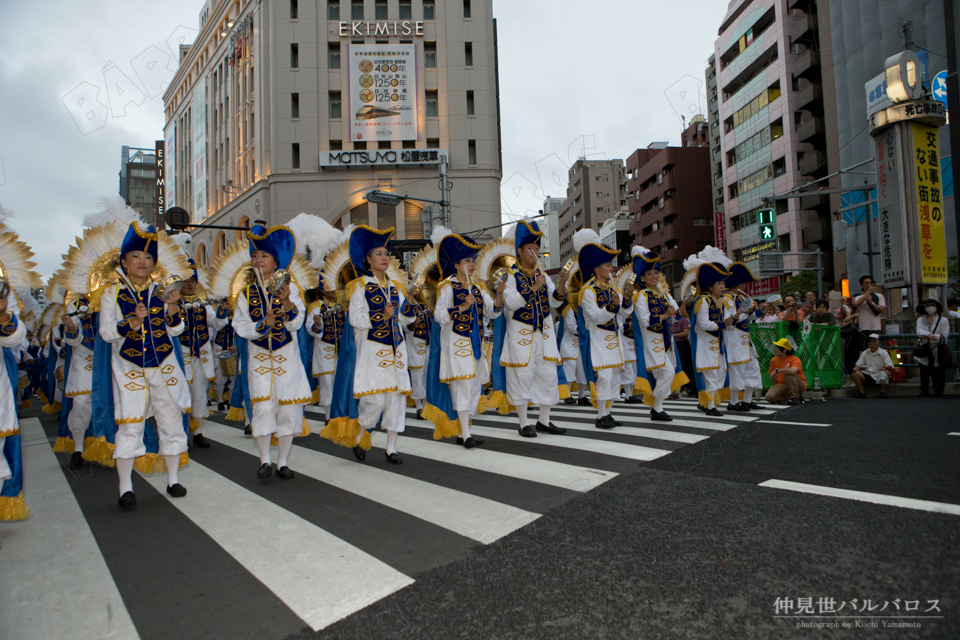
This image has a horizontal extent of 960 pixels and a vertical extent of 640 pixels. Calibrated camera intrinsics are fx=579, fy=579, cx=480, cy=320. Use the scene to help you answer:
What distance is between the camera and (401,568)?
2662 millimetres

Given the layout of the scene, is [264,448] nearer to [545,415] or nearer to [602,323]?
[545,415]

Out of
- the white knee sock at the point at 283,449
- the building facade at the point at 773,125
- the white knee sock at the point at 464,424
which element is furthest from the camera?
the building facade at the point at 773,125

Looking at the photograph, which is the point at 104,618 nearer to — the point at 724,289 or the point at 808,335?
the point at 724,289

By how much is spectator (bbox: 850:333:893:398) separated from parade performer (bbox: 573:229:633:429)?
5.05 m

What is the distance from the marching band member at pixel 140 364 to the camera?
13.1 feet

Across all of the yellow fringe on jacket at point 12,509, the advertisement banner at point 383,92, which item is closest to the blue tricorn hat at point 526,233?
the yellow fringe on jacket at point 12,509

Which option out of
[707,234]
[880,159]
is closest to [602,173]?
[707,234]

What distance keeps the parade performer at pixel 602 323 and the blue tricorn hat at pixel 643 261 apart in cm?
71

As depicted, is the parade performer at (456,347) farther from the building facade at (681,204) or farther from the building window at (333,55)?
the building facade at (681,204)

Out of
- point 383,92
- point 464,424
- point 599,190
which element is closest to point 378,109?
point 383,92

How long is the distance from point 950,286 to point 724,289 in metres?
19.8

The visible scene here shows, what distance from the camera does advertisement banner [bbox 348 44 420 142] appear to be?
3111 cm

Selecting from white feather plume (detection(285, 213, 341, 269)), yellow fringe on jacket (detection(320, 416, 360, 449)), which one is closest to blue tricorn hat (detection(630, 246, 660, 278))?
white feather plume (detection(285, 213, 341, 269))

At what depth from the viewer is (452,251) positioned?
5.90 meters
